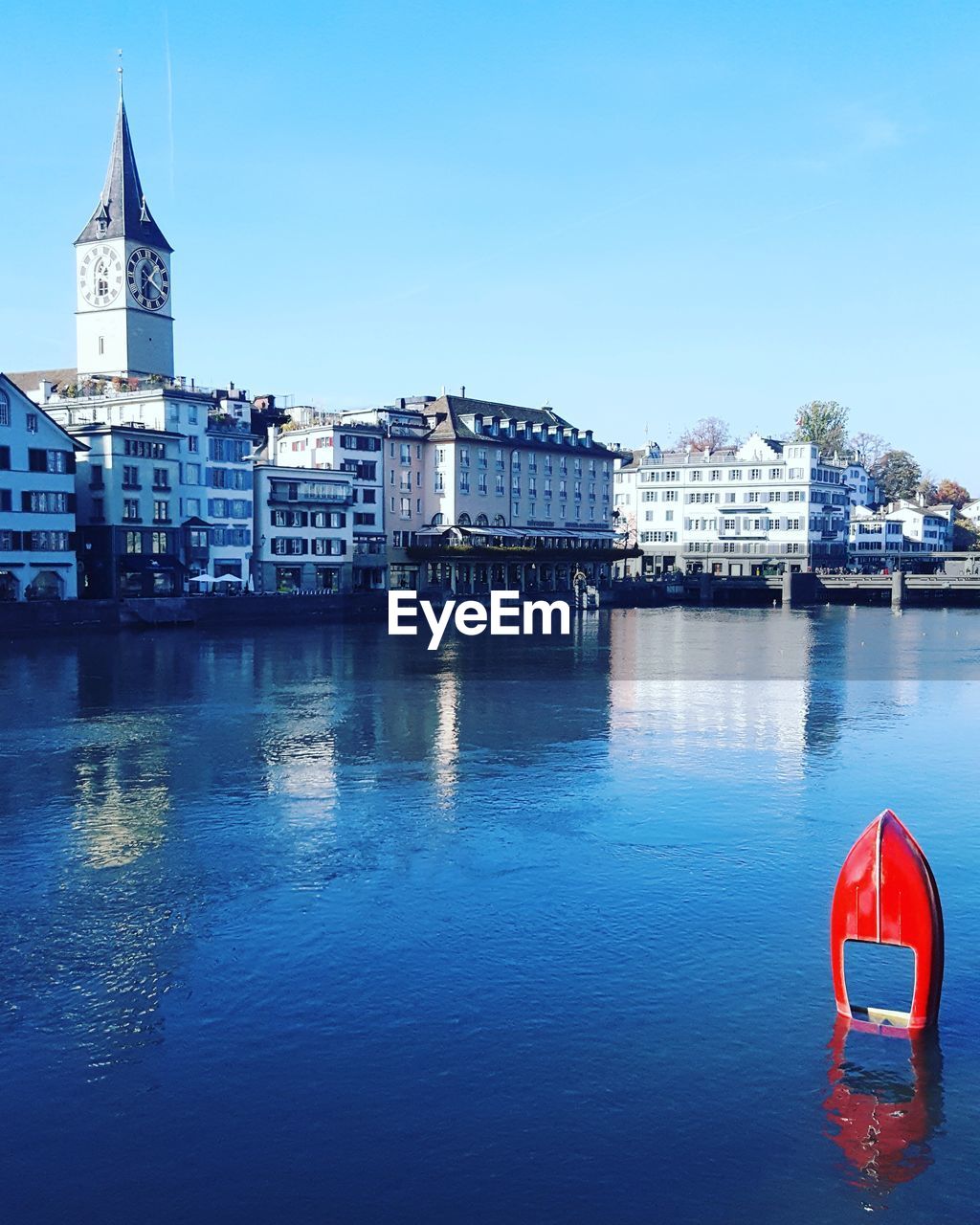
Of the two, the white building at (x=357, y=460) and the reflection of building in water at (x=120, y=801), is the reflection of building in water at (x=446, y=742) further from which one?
the white building at (x=357, y=460)

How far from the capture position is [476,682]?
60906 millimetres

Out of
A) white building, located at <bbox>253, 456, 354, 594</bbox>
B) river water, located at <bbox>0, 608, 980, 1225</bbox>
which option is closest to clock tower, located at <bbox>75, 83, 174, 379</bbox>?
white building, located at <bbox>253, 456, 354, 594</bbox>

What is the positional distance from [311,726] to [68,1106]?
31273mm

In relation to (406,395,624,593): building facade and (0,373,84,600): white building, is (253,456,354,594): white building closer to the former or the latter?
(406,395,624,593): building facade

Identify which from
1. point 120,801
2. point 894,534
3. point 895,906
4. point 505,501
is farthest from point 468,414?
point 895,906

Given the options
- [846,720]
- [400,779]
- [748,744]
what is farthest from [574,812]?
[846,720]

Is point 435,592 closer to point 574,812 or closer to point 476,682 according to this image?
point 476,682

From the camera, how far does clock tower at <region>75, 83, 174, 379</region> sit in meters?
122

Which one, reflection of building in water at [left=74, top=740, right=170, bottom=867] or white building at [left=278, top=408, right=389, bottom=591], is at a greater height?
white building at [left=278, top=408, right=389, bottom=591]

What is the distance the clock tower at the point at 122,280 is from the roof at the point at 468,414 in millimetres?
30669
